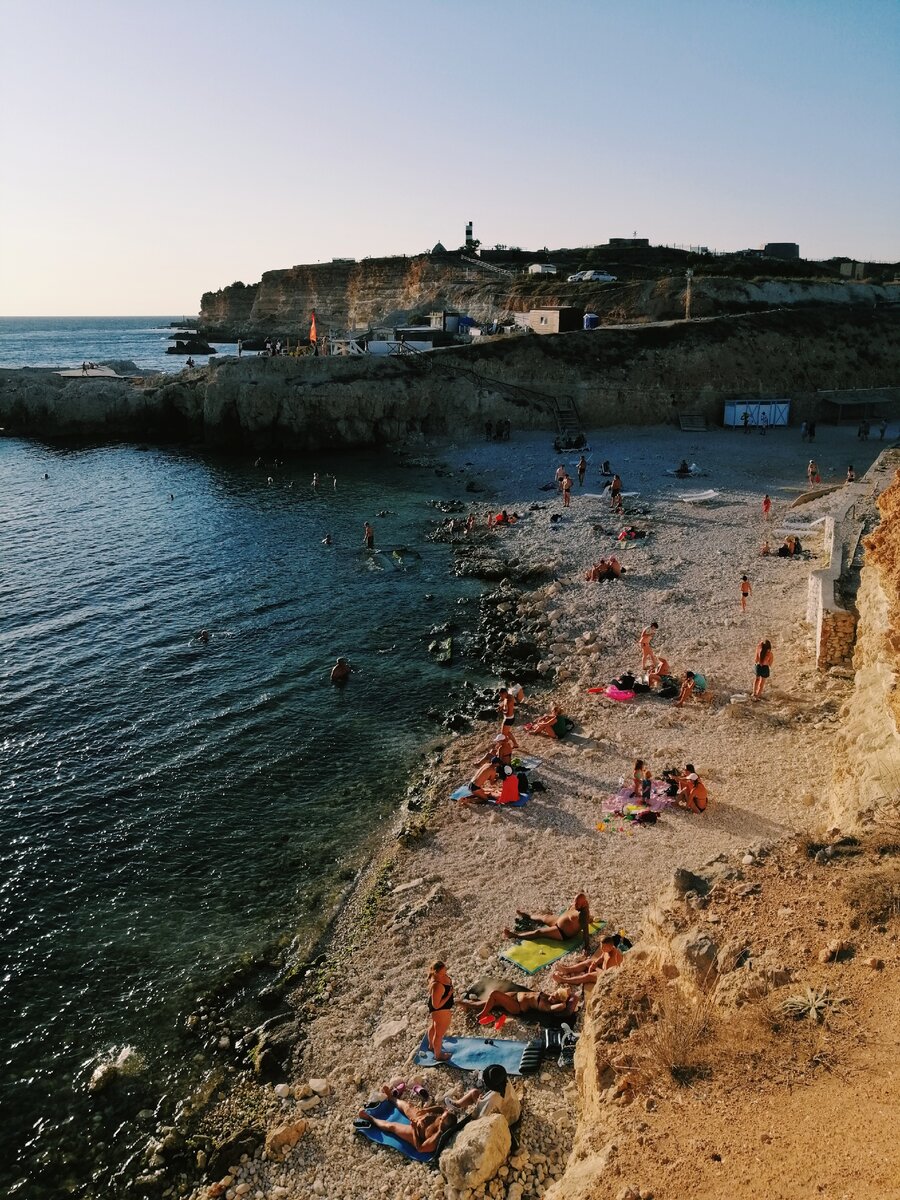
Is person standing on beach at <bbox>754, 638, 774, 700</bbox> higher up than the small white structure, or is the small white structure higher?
the small white structure

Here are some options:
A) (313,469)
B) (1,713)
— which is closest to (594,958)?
(1,713)

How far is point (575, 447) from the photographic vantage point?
49.3 meters

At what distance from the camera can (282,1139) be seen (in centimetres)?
1016

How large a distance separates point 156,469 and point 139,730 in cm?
3476

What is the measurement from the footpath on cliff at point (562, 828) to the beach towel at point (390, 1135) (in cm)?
16

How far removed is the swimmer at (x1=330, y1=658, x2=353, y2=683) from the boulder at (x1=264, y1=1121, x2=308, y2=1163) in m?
13.7

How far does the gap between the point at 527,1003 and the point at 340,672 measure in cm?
1306

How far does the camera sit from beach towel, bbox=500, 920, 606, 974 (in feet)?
40.6

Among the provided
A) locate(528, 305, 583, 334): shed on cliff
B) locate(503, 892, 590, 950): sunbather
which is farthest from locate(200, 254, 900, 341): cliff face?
locate(503, 892, 590, 950): sunbather

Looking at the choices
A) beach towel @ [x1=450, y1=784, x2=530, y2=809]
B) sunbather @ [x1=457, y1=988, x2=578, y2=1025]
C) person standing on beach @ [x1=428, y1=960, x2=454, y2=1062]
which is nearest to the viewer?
person standing on beach @ [x1=428, y1=960, x2=454, y2=1062]

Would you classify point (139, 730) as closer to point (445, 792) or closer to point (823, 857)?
point (445, 792)

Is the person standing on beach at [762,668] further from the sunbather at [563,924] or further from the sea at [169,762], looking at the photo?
the sunbather at [563,924]

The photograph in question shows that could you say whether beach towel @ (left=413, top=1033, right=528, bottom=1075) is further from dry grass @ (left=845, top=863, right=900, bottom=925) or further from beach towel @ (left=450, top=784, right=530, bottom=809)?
Answer: beach towel @ (left=450, top=784, right=530, bottom=809)

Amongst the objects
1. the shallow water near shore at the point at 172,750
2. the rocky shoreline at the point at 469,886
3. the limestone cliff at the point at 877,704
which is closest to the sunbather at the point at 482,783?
the rocky shoreline at the point at 469,886
